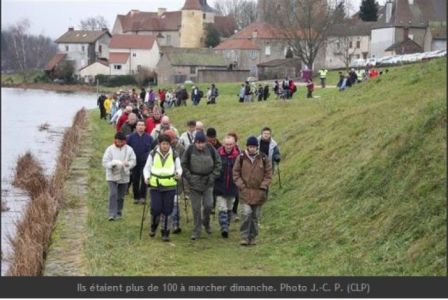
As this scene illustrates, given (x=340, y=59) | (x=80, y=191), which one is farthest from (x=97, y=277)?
(x=340, y=59)

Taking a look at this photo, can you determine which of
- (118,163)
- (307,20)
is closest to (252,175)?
(118,163)

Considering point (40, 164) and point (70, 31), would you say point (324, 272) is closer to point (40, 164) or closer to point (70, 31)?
point (70, 31)

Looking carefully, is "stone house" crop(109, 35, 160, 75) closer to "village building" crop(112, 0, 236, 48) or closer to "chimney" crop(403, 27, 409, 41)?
"village building" crop(112, 0, 236, 48)

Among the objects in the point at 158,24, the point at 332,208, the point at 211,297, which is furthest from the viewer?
the point at 158,24

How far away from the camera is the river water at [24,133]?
28.7 ft

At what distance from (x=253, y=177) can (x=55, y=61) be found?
330 centimetres

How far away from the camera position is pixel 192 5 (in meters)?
9.57

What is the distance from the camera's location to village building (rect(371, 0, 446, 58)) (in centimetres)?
867

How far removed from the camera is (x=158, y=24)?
12367 mm

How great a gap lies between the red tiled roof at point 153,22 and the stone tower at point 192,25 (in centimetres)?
16

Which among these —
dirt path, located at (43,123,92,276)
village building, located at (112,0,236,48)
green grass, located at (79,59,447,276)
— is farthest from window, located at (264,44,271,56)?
dirt path, located at (43,123,92,276)

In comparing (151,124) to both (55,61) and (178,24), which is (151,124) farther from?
(55,61)

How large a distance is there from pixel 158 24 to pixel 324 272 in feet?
20.7

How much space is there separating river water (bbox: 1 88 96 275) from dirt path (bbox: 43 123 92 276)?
808 mm
